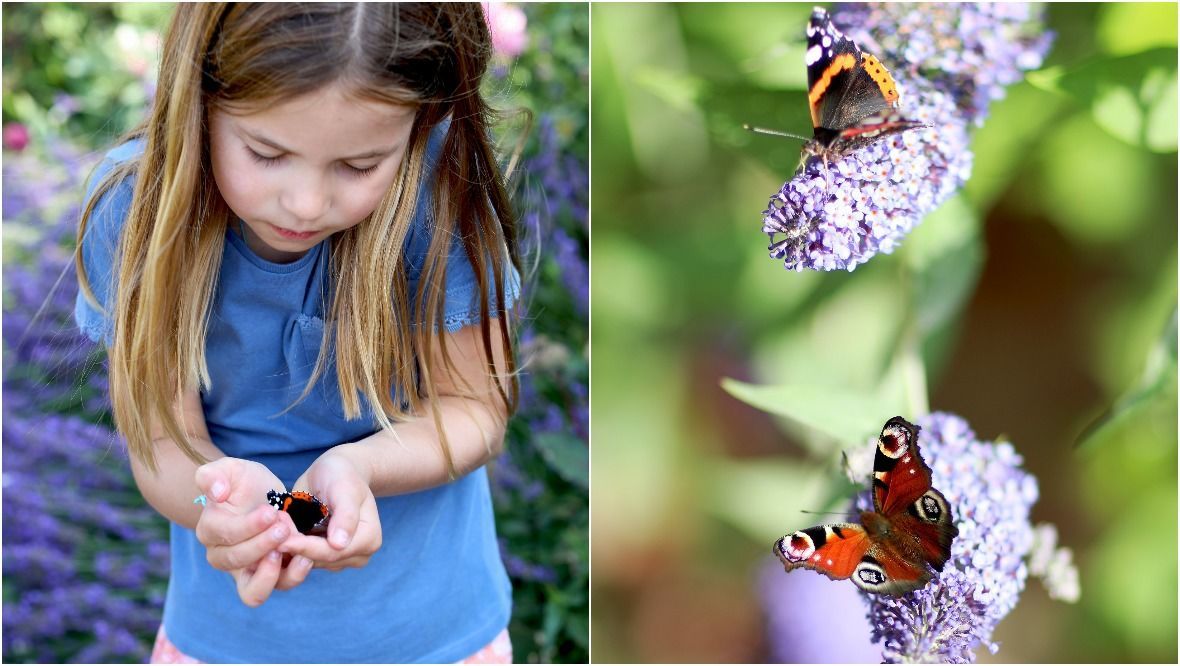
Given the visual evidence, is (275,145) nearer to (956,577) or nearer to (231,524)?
(231,524)

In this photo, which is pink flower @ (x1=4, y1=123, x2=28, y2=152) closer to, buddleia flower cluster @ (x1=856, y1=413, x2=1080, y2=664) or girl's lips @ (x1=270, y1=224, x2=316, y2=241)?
girl's lips @ (x1=270, y1=224, x2=316, y2=241)

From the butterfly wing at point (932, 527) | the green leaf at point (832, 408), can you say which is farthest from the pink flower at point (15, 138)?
the butterfly wing at point (932, 527)

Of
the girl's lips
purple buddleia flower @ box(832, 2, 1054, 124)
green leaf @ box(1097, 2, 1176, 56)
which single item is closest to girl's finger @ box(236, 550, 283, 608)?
the girl's lips

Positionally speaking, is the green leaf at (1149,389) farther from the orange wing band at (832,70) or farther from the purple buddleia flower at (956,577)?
the orange wing band at (832,70)

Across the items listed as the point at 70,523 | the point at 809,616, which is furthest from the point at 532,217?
the point at 70,523

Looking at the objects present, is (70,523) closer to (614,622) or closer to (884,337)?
(614,622)
